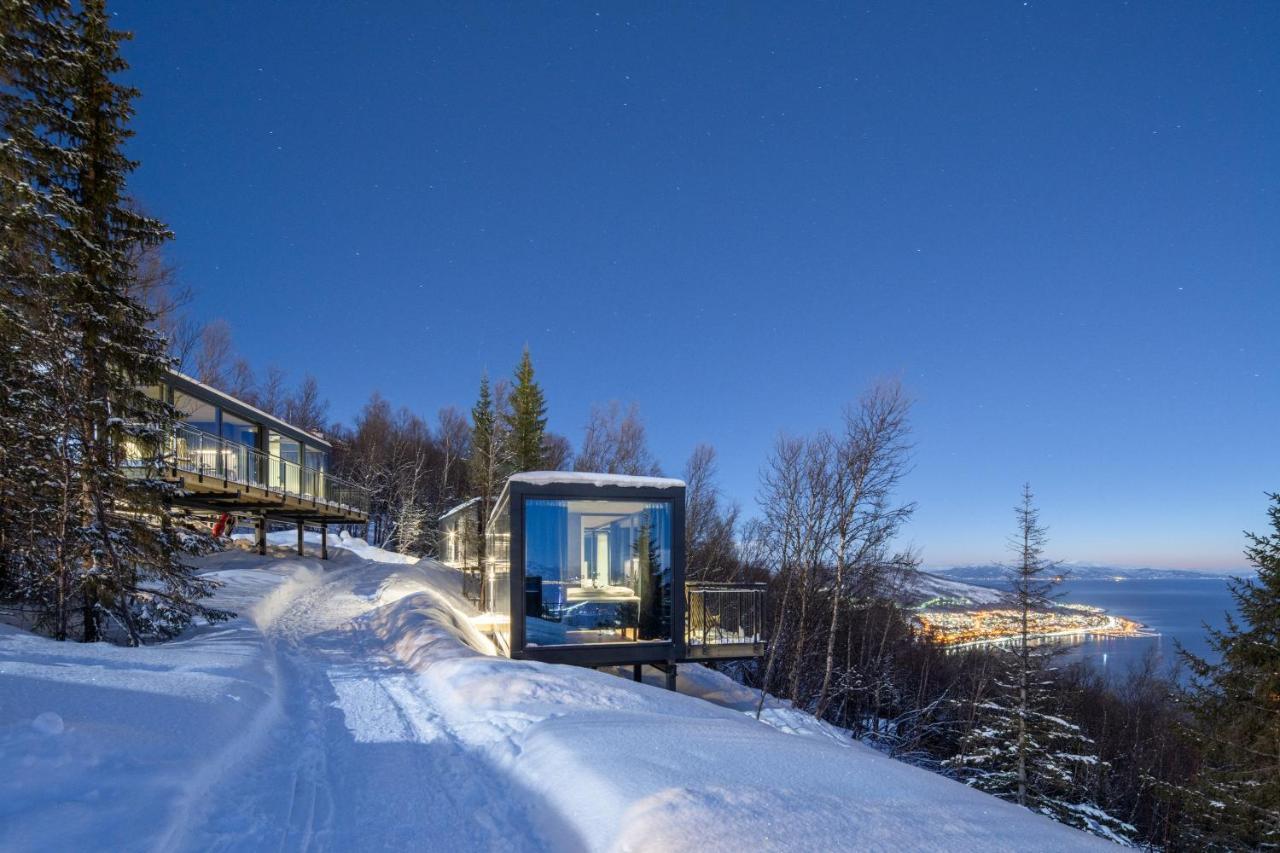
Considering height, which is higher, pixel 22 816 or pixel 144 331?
pixel 144 331

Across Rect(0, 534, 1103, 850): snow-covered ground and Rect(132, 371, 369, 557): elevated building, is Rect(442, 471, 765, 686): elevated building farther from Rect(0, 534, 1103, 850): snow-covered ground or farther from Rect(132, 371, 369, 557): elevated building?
Rect(132, 371, 369, 557): elevated building

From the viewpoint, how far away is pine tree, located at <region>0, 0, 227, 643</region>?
25.7 ft

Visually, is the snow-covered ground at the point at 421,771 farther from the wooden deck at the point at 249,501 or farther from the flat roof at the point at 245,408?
the flat roof at the point at 245,408

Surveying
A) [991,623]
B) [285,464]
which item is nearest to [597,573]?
[285,464]

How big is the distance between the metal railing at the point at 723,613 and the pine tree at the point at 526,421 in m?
22.4

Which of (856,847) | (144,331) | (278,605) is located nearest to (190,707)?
(856,847)

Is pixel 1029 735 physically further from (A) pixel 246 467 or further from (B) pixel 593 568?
(A) pixel 246 467

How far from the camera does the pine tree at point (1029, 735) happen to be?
13828 millimetres

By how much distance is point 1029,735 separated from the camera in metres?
14.6

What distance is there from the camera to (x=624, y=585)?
1038 centimetres

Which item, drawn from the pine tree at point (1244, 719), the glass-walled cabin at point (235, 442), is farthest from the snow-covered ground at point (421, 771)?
the pine tree at point (1244, 719)

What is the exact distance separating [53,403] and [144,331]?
1.79 m

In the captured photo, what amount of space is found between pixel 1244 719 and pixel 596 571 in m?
14.8

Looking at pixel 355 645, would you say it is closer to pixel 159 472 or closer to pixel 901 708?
pixel 159 472
